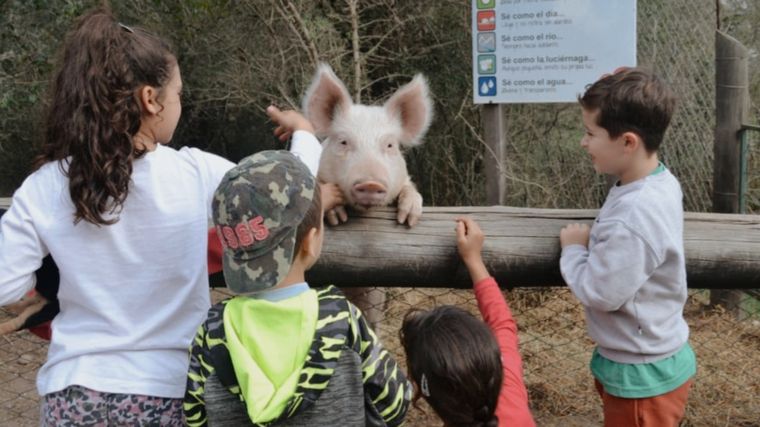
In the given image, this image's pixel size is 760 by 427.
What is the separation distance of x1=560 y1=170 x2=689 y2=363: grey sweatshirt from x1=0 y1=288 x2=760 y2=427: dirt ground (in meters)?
1.72

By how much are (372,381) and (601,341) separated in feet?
2.94

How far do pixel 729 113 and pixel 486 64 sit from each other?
1.49 meters

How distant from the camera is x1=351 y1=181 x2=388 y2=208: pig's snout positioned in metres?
2.65

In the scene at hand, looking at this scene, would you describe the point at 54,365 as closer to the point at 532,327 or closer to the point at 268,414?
the point at 268,414

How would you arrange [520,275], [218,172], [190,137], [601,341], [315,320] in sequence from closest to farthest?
[315,320] < [218,172] < [601,341] < [520,275] < [190,137]

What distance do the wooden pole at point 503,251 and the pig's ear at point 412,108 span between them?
88 centimetres

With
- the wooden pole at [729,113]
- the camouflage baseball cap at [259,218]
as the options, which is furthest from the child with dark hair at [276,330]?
the wooden pole at [729,113]

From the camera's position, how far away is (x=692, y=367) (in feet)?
7.51

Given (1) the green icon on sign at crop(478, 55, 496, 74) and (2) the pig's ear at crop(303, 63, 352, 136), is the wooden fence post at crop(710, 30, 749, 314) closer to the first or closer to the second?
(1) the green icon on sign at crop(478, 55, 496, 74)

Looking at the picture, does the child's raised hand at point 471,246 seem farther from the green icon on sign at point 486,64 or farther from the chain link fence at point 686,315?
the green icon on sign at point 486,64

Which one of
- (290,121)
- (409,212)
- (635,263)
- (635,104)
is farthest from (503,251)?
(290,121)

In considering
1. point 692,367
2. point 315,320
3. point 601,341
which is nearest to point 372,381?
point 315,320

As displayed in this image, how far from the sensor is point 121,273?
6.10 feet

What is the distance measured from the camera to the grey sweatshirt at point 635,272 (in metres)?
2.08
